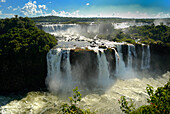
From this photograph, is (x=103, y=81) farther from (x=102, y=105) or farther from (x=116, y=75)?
(x=102, y=105)

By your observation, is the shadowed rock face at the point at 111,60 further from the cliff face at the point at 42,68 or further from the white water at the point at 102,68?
the white water at the point at 102,68

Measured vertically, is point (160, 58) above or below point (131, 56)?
below

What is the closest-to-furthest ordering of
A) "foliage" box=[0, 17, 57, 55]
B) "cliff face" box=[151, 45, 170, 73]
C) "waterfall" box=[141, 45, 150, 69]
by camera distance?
"foliage" box=[0, 17, 57, 55]
"waterfall" box=[141, 45, 150, 69]
"cliff face" box=[151, 45, 170, 73]

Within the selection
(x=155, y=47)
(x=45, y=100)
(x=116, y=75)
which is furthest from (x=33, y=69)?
(x=155, y=47)

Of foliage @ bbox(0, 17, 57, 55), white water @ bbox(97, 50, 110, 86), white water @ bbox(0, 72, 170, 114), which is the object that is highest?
foliage @ bbox(0, 17, 57, 55)

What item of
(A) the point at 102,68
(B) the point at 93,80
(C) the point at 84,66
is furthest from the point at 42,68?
(A) the point at 102,68

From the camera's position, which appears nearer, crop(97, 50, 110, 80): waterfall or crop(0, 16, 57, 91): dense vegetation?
crop(0, 16, 57, 91): dense vegetation

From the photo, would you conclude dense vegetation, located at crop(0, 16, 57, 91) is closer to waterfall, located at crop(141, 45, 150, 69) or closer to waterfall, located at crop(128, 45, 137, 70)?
waterfall, located at crop(128, 45, 137, 70)

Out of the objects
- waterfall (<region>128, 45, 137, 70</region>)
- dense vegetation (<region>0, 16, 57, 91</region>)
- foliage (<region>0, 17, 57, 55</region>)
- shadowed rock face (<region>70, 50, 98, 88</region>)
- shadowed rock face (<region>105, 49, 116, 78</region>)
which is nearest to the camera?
dense vegetation (<region>0, 16, 57, 91</region>)

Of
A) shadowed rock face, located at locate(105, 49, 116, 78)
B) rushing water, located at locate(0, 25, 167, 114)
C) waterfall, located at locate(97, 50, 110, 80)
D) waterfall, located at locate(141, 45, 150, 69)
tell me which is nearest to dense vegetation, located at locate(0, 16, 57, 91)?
rushing water, located at locate(0, 25, 167, 114)

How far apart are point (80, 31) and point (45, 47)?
1537 inches

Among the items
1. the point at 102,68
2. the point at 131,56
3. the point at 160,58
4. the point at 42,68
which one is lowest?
the point at 102,68

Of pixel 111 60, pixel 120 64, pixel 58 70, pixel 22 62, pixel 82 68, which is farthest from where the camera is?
pixel 120 64

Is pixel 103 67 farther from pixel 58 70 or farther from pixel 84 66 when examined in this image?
pixel 58 70
